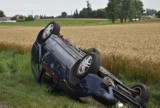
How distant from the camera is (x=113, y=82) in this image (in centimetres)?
672

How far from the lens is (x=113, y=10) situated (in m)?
106

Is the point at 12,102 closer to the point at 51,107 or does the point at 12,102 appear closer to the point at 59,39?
the point at 51,107

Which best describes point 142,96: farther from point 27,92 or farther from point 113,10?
point 113,10

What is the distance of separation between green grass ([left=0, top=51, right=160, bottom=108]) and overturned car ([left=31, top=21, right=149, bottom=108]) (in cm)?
25

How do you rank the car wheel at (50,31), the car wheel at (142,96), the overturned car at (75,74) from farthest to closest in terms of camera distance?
the car wheel at (50,31) → the car wheel at (142,96) → the overturned car at (75,74)

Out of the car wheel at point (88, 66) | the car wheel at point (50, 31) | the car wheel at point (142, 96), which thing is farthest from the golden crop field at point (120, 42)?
the car wheel at point (88, 66)

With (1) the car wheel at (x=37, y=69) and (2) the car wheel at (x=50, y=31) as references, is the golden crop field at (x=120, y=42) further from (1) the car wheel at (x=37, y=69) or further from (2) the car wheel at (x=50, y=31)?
(1) the car wheel at (x=37, y=69)

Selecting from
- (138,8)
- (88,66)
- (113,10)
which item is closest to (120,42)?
(88,66)

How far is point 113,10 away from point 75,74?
101 metres

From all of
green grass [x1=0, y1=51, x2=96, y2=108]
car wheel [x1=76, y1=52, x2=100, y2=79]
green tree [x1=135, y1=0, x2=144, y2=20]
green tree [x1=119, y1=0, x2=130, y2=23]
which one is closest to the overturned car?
car wheel [x1=76, y1=52, x2=100, y2=79]

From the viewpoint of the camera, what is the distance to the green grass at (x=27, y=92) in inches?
232

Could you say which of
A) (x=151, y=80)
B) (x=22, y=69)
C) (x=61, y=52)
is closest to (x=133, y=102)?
(x=61, y=52)

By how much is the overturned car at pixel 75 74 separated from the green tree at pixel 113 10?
97.2 meters

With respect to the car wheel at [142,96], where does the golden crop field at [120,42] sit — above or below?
below
